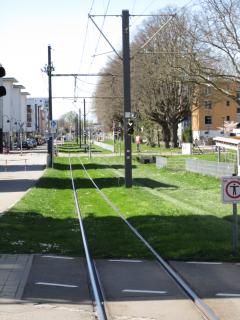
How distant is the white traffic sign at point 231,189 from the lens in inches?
444

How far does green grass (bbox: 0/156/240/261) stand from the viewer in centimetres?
1184

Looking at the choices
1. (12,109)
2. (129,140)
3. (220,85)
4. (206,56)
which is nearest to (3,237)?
(129,140)

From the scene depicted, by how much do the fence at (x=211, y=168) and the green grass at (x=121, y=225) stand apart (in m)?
4.44

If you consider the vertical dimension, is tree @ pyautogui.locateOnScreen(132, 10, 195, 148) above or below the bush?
above

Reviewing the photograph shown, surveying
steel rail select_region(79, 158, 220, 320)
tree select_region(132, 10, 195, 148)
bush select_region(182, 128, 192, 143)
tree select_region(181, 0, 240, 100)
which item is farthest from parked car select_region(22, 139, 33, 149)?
steel rail select_region(79, 158, 220, 320)

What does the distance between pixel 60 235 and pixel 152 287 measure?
5.53 m

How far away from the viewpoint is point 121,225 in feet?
52.1

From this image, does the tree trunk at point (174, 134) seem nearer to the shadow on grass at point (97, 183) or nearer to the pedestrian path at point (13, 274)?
the shadow on grass at point (97, 183)

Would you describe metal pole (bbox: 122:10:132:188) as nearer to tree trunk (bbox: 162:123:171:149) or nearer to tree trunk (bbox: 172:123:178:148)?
tree trunk (bbox: 172:123:178:148)

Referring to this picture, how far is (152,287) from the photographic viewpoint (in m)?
8.72

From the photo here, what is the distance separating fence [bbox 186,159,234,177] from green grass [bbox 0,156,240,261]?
4.44 m

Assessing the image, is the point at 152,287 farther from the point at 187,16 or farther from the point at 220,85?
the point at 187,16

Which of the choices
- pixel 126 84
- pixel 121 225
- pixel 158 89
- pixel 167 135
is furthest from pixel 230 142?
pixel 167 135

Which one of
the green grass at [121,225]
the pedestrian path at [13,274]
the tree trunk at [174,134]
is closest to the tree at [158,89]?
the tree trunk at [174,134]
